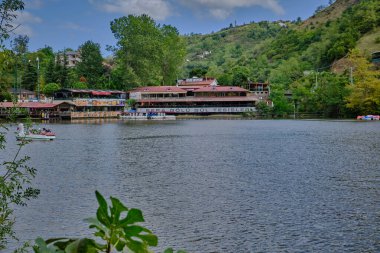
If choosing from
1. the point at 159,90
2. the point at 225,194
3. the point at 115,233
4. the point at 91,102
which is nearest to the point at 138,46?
the point at 159,90

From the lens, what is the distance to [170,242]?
39.4 ft

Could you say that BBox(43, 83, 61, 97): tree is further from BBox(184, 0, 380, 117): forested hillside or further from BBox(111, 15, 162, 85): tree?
BBox(184, 0, 380, 117): forested hillside

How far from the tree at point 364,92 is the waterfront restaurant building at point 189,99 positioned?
20.2 metres

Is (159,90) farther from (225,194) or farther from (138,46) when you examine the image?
(225,194)

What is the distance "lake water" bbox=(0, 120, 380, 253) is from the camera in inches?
491

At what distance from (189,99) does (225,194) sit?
246 ft

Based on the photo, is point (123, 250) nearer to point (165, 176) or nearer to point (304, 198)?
point (304, 198)

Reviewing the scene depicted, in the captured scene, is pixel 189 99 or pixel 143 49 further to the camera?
pixel 189 99

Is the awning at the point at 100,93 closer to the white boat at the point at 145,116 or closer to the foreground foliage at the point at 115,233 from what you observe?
the white boat at the point at 145,116

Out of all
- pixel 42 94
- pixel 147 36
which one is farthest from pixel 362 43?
pixel 42 94

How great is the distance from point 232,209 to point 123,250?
44.4 ft

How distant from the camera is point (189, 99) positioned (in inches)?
3644

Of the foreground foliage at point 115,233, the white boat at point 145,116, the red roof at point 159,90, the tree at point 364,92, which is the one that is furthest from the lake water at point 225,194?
the red roof at point 159,90

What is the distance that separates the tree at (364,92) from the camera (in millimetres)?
75188
